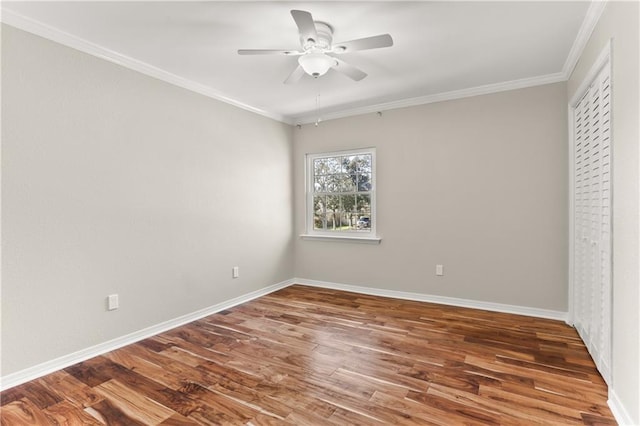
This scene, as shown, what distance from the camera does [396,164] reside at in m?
4.22

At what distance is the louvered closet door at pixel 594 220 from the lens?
2.10 metres

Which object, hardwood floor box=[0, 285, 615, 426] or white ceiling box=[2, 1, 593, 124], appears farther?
white ceiling box=[2, 1, 593, 124]

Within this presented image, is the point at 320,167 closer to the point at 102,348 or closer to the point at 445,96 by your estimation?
the point at 445,96

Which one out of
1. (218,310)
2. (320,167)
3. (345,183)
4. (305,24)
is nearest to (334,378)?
(218,310)

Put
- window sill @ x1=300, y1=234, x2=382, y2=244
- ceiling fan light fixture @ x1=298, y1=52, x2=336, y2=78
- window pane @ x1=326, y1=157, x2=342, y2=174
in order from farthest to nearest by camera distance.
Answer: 1. window pane @ x1=326, y1=157, x2=342, y2=174
2. window sill @ x1=300, y1=234, x2=382, y2=244
3. ceiling fan light fixture @ x1=298, y1=52, x2=336, y2=78

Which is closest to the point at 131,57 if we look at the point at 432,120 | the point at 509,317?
the point at 432,120

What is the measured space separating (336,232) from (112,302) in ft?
9.54

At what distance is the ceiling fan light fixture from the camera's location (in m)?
2.37

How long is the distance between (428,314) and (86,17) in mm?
3965

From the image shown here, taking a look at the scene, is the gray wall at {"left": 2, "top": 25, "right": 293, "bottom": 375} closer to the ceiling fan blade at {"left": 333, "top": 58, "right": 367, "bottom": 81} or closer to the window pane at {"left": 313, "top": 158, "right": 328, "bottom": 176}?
the window pane at {"left": 313, "top": 158, "right": 328, "bottom": 176}

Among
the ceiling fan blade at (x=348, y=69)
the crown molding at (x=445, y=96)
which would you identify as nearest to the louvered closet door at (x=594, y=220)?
the crown molding at (x=445, y=96)

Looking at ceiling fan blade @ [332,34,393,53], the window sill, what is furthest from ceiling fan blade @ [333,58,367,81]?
the window sill

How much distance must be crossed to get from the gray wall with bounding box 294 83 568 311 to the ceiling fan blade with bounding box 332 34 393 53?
2053 millimetres

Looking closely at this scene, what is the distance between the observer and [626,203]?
1.73 meters
